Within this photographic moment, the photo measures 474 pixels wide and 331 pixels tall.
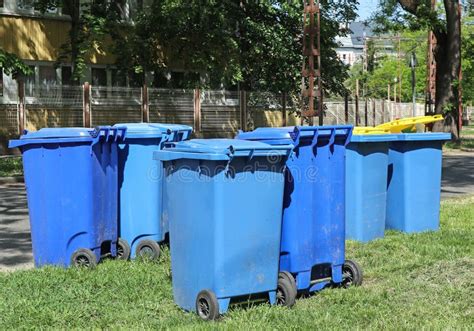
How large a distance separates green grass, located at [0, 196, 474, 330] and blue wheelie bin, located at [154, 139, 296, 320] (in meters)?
0.17

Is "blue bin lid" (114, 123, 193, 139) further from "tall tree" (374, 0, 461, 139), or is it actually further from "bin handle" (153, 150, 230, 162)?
"tall tree" (374, 0, 461, 139)

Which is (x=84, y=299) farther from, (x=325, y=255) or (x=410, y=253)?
(x=410, y=253)

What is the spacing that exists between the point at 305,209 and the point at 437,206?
3623 millimetres

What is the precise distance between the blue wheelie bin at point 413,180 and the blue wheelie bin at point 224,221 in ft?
11.2

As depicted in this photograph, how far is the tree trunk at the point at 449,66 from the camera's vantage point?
25859mm

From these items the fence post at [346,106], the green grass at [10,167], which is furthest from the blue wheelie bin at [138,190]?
the fence post at [346,106]

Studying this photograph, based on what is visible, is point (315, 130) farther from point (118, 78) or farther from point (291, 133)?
point (118, 78)

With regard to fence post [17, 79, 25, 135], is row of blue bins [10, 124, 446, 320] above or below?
below

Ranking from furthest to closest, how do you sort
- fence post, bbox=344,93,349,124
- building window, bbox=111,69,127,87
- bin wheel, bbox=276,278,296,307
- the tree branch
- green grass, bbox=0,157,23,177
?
fence post, bbox=344,93,349,124
building window, bbox=111,69,127,87
the tree branch
green grass, bbox=0,157,23,177
bin wheel, bbox=276,278,296,307

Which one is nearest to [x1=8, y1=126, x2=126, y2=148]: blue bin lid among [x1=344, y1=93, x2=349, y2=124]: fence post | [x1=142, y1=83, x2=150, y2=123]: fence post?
[x1=142, y1=83, x2=150, y2=123]: fence post

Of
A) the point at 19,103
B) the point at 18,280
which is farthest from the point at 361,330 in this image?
the point at 19,103

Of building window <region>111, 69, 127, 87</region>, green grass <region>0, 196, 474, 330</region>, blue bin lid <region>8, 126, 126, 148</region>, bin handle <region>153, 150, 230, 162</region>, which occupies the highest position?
building window <region>111, 69, 127, 87</region>

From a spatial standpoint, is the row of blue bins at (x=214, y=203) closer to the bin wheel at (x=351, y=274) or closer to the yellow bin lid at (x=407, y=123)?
the bin wheel at (x=351, y=274)

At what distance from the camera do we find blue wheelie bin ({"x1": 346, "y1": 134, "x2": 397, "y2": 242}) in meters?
7.21
